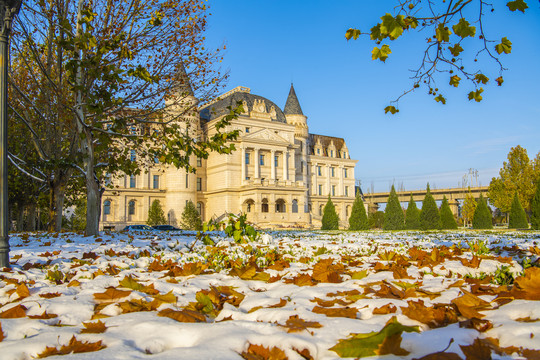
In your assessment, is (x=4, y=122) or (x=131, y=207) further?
(x=131, y=207)

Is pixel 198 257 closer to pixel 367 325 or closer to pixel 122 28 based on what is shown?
pixel 367 325

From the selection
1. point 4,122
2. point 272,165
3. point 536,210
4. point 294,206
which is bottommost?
point 536,210

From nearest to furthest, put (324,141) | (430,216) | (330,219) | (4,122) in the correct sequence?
(4,122) → (430,216) → (330,219) → (324,141)

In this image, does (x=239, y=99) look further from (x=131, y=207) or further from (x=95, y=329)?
(x=95, y=329)

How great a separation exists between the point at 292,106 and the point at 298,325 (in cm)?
5989

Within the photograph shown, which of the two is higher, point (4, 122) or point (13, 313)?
point (4, 122)

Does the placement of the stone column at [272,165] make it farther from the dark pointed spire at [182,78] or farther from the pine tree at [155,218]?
the dark pointed spire at [182,78]

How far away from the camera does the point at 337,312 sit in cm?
252

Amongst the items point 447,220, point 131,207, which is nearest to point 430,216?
point 447,220

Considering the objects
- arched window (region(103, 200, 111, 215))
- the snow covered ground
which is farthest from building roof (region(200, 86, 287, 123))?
the snow covered ground

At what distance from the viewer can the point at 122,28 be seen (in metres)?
11.4

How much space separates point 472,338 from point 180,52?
11591 mm

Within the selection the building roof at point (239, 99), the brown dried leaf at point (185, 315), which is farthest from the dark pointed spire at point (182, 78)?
the building roof at point (239, 99)

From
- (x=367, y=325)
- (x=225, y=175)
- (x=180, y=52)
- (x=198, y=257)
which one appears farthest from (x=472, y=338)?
(x=225, y=175)
